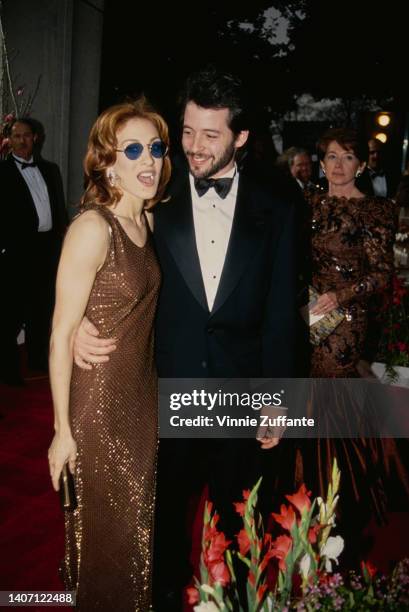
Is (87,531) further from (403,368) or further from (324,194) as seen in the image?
(403,368)

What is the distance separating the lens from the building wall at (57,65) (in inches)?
262

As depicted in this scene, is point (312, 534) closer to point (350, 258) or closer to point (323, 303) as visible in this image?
point (323, 303)

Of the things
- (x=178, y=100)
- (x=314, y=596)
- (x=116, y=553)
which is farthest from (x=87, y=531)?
(x=178, y=100)

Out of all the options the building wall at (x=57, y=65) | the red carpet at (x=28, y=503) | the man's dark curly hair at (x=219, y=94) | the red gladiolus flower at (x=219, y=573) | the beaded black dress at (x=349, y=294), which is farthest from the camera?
the building wall at (x=57, y=65)

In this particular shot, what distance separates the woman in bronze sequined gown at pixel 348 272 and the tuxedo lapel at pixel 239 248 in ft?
3.81

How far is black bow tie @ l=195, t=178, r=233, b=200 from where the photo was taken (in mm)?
2148

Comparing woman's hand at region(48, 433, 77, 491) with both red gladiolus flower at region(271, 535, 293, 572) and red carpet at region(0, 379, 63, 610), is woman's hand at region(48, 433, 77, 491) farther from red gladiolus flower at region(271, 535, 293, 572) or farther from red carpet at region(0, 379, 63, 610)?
red carpet at region(0, 379, 63, 610)

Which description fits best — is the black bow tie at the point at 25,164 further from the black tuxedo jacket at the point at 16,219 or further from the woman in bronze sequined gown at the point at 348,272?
the woman in bronze sequined gown at the point at 348,272

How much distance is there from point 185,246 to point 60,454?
772mm

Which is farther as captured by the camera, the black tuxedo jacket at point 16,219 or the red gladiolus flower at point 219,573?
the black tuxedo jacket at point 16,219

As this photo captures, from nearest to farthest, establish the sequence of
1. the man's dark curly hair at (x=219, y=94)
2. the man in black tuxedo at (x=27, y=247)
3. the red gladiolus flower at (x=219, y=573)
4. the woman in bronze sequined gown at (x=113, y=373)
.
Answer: the red gladiolus flower at (x=219, y=573) → the woman in bronze sequined gown at (x=113, y=373) → the man's dark curly hair at (x=219, y=94) → the man in black tuxedo at (x=27, y=247)

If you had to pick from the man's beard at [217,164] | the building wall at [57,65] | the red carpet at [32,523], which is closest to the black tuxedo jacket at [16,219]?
the building wall at [57,65]

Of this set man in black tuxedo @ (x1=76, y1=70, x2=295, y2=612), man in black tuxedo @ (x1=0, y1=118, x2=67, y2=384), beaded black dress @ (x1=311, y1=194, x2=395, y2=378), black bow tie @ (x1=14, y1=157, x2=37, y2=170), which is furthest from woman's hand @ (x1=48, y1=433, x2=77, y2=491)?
black bow tie @ (x1=14, y1=157, x2=37, y2=170)

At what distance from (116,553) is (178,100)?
1542 millimetres
